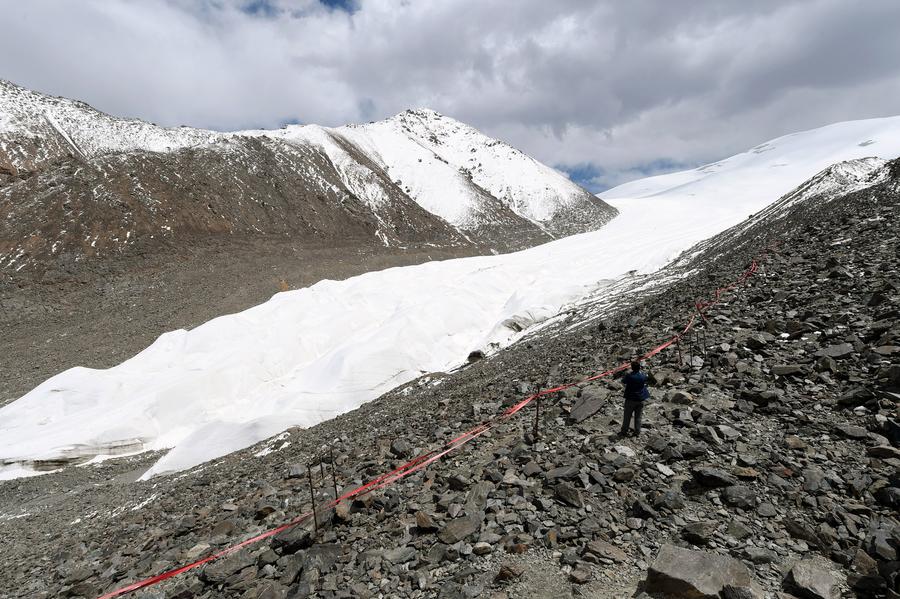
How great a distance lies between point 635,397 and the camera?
5.86 metres

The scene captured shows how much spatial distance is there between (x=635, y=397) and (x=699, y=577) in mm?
2598

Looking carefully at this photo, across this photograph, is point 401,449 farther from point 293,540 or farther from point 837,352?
point 837,352

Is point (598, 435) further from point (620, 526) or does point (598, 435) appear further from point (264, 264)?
point (264, 264)

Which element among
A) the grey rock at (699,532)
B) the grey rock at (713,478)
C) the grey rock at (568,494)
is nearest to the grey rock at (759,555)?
the grey rock at (699,532)

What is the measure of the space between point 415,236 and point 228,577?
4689 cm

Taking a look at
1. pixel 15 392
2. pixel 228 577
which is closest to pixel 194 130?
pixel 15 392

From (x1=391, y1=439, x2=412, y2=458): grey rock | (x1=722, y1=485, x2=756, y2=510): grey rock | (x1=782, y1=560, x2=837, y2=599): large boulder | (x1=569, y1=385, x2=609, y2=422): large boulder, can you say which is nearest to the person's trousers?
(x1=569, y1=385, x2=609, y2=422): large boulder

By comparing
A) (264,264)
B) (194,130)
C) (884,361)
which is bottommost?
(884,361)

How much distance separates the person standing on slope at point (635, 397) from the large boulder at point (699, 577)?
2.27 m

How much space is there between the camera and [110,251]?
32.7 meters

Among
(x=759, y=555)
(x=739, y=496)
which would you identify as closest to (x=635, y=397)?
(x=739, y=496)

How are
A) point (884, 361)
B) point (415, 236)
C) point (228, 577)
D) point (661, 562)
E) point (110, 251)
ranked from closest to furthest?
point (661, 562)
point (228, 577)
point (884, 361)
point (110, 251)
point (415, 236)

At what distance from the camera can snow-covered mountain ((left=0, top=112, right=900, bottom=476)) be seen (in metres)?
14.8

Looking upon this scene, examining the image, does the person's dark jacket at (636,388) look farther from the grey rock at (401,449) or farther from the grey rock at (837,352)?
the grey rock at (401,449)
